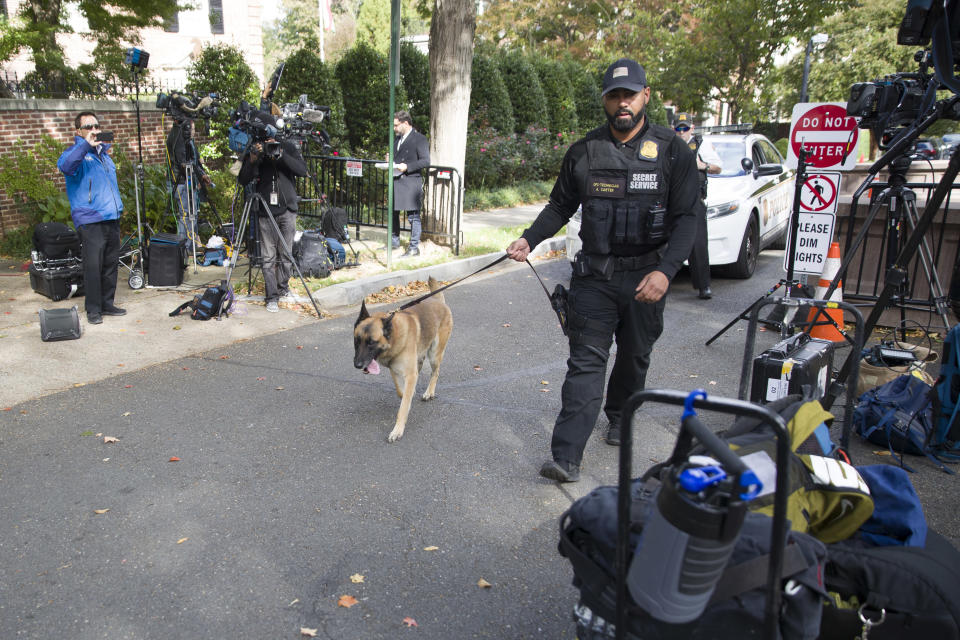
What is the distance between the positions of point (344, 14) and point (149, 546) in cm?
6964

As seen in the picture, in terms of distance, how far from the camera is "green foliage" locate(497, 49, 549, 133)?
61.3ft

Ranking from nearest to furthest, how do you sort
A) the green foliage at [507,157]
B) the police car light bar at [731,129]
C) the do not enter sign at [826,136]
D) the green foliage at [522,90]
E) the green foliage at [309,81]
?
1. the do not enter sign at [826,136]
2. the police car light bar at [731,129]
3. the green foliage at [309,81]
4. the green foliage at [507,157]
5. the green foliage at [522,90]

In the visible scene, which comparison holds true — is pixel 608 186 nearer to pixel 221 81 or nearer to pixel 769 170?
pixel 769 170

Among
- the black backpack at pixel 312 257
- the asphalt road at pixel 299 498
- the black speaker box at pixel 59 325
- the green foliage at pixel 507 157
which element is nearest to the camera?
the asphalt road at pixel 299 498

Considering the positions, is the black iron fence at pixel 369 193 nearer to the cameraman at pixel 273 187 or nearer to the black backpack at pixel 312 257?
the black backpack at pixel 312 257

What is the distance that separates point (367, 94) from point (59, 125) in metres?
6.22

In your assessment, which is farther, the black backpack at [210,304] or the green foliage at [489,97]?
the green foliage at [489,97]

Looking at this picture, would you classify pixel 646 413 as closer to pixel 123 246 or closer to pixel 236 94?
pixel 123 246

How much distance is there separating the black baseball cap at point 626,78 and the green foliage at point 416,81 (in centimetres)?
1284

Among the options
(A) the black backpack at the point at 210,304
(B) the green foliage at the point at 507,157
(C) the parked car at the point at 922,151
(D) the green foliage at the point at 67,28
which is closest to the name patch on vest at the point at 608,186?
(C) the parked car at the point at 922,151

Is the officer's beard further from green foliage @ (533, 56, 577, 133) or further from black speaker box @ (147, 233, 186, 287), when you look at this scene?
green foliage @ (533, 56, 577, 133)

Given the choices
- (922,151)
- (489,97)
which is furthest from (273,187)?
(489,97)

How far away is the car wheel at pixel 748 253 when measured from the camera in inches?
362

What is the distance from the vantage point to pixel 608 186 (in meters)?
3.86
